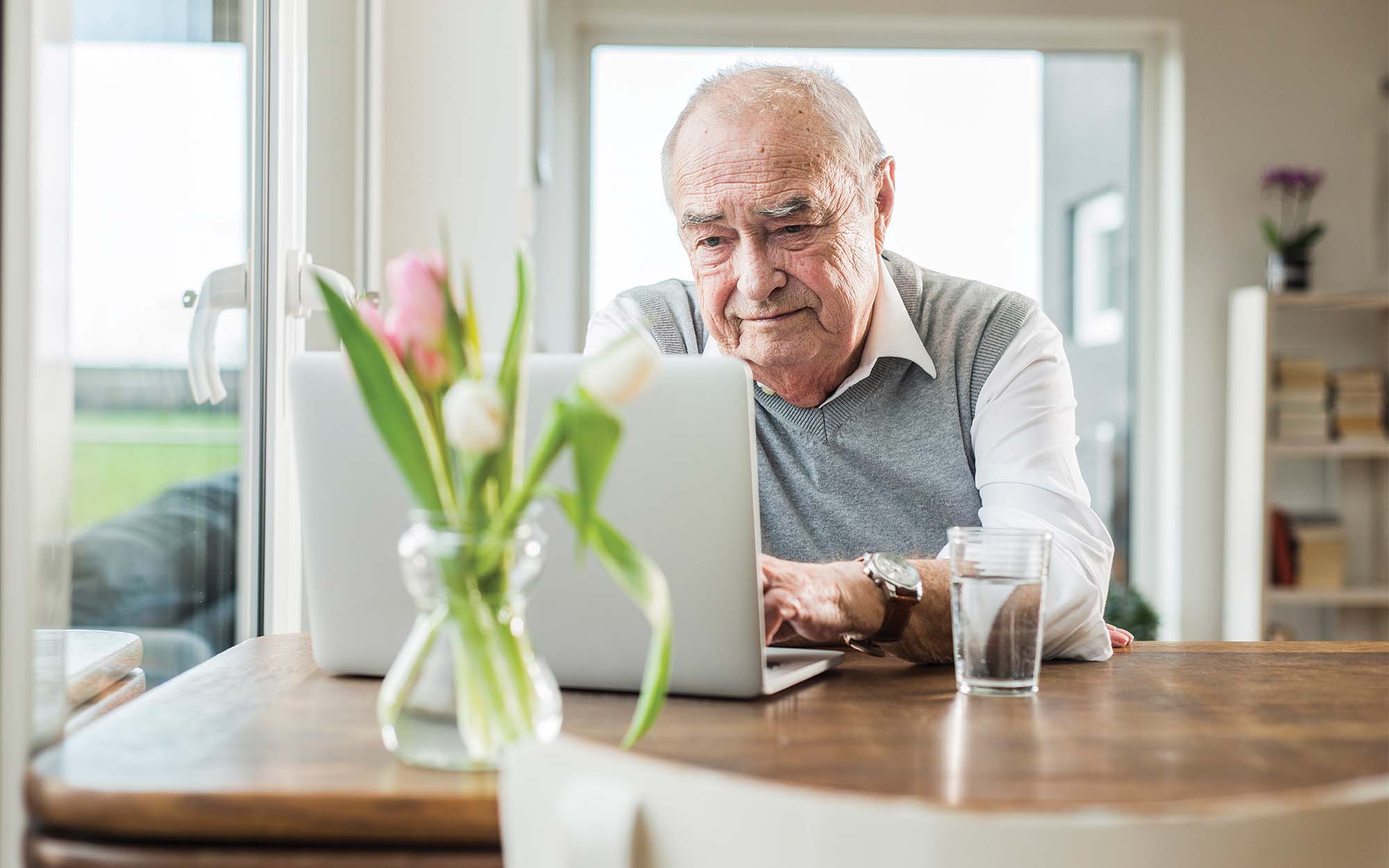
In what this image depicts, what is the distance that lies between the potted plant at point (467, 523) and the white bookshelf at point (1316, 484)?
3.66 meters

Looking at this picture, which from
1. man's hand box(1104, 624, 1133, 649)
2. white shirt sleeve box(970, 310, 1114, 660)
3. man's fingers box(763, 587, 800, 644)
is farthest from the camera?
man's hand box(1104, 624, 1133, 649)

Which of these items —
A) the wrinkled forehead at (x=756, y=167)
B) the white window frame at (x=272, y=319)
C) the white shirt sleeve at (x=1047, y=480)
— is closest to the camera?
the white shirt sleeve at (x=1047, y=480)

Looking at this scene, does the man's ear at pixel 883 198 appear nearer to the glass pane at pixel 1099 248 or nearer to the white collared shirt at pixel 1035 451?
the white collared shirt at pixel 1035 451

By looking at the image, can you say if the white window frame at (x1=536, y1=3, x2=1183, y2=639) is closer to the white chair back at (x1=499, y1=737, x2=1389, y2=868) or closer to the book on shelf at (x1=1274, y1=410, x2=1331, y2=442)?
the book on shelf at (x1=1274, y1=410, x2=1331, y2=442)

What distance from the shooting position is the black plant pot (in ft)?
13.1

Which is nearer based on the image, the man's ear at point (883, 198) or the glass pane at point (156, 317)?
the glass pane at point (156, 317)

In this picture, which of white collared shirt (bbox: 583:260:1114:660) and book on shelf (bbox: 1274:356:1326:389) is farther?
book on shelf (bbox: 1274:356:1326:389)

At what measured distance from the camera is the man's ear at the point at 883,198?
1.73 m

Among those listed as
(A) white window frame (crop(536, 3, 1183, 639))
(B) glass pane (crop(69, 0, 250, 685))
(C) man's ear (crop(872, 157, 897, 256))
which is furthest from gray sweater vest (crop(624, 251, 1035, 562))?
(A) white window frame (crop(536, 3, 1183, 639))

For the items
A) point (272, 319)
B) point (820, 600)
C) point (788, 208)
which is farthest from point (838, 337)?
point (272, 319)

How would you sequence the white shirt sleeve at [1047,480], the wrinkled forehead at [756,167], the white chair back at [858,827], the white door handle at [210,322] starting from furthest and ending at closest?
the wrinkled forehead at [756,167]
the white door handle at [210,322]
the white shirt sleeve at [1047,480]
the white chair back at [858,827]

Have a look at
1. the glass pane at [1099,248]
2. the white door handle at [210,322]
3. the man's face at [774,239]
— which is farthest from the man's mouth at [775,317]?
the glass pane at [1099,248]

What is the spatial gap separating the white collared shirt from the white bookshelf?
269 centimetres

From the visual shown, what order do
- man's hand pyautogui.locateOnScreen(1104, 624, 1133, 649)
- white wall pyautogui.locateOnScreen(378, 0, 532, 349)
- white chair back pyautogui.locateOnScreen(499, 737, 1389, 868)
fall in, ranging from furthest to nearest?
1. white wall pyautogui.locateOnScreen(378, 0, 532, 349)
2. man's hand pyautogui.locateOnScreen(1104, 624, 1133, 649)
3. white chair back pyautogui.locateOnScreen(499, 737, 1389, 868)
